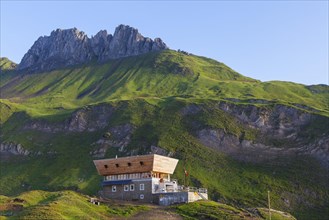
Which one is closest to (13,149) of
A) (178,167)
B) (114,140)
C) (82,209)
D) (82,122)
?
(82,122)

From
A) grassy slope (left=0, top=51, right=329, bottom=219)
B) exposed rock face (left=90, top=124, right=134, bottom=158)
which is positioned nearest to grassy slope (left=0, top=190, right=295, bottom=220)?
grassy slope (left=0, top=51, right=329, bottom=219)

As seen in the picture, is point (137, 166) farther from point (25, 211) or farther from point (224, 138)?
point (224, 138)

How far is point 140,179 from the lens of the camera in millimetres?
103188

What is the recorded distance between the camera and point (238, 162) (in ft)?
481

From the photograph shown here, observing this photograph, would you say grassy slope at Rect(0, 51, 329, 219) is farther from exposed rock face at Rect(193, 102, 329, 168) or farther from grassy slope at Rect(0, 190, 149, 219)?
grassy slope at Rect(0, 190, 149, 219)

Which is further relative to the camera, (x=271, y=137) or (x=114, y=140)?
(x=114, y=140)

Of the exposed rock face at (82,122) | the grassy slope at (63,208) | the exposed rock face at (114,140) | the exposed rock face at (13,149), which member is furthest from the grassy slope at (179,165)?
the grassy slope at (63,208)

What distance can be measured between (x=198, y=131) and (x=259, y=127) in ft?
72.1

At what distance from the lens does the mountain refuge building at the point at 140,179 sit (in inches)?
3991

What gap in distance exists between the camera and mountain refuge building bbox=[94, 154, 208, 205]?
101375 millimetres

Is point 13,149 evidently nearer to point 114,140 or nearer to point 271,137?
point 114,140

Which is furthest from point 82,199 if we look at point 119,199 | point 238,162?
point 238,162

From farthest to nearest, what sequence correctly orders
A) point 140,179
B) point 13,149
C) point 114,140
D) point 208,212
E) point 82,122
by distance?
1. point 82,122
2. point 13,149
3. point 114,140
4. point 140,179
5. point 208,212

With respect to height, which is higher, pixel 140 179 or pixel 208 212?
pixel 140 179
